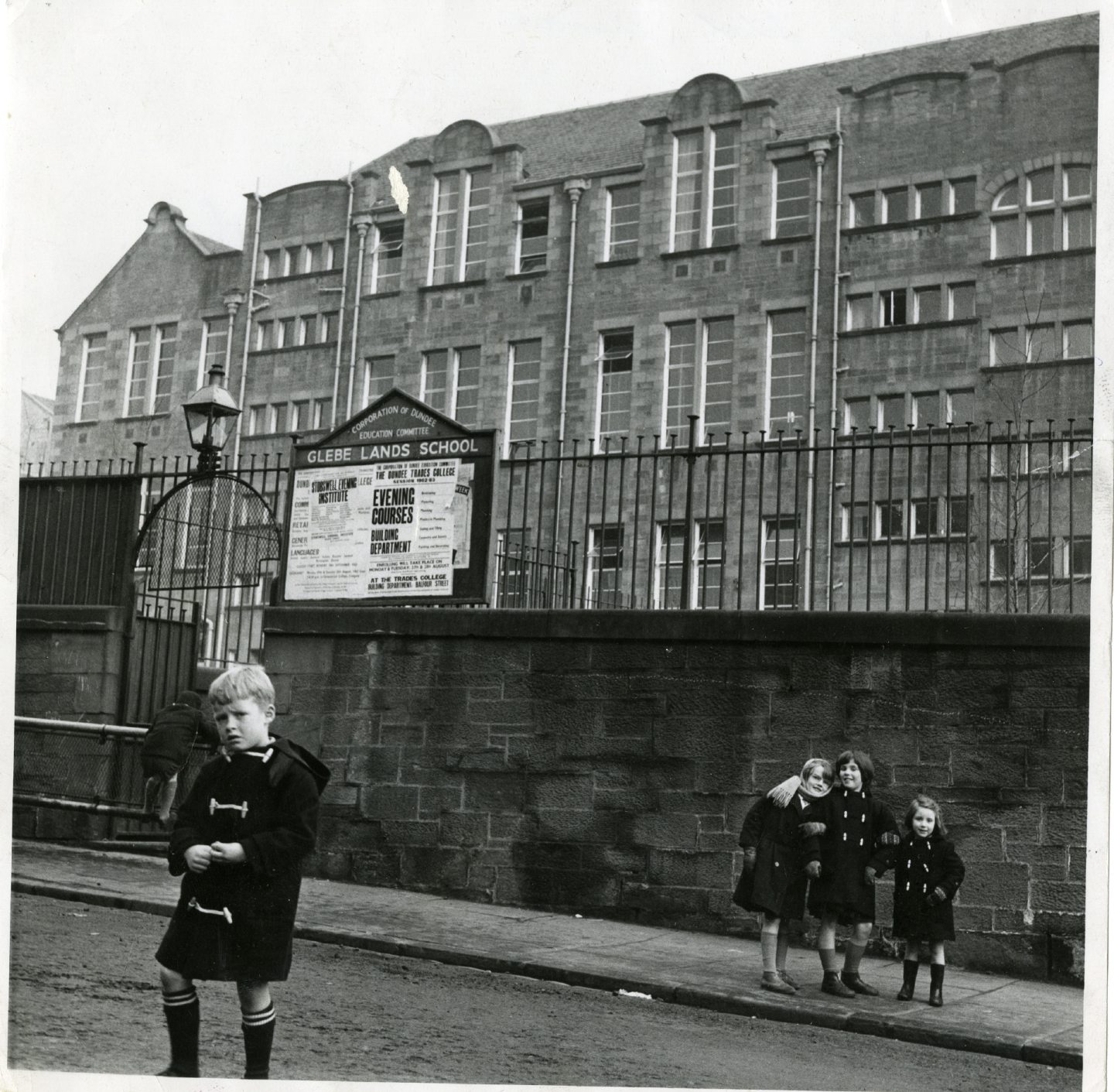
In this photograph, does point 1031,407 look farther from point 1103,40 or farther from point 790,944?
point 1103,40

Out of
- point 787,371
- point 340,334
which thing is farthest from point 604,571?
point 340,334

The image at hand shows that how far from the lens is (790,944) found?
10.3m

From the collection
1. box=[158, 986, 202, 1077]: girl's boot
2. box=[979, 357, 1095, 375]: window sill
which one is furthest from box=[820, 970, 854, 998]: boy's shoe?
box=[979, 357, 1095, 375]: window sill

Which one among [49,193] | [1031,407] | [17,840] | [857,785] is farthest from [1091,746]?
[1031,407]

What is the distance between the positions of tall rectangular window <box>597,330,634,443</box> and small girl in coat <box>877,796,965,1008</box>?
68.0 ft

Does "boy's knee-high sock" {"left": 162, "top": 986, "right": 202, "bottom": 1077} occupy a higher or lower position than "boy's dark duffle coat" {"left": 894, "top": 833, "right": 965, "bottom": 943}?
lower

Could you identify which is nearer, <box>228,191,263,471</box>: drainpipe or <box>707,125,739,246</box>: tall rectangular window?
<box>707,125,739,246</box>: tall rectangular window

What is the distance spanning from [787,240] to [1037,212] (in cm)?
525

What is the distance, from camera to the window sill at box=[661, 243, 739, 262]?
2939 centimetres

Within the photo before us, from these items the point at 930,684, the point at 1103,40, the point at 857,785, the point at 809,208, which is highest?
the point at 809,208

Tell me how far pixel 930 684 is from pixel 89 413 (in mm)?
20544

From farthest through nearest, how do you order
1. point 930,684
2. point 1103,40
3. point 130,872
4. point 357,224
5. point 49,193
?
point 357,224
point 130,872
point 930,684
point 49,193
point 1103,40

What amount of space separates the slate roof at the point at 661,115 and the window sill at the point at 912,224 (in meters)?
2.06

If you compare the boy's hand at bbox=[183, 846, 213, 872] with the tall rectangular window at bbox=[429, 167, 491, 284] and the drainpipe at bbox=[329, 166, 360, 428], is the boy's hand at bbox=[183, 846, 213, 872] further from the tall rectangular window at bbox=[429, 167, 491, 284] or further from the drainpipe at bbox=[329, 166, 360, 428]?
the tall rectangular window at bbox=[429, 167, 491, 284]
